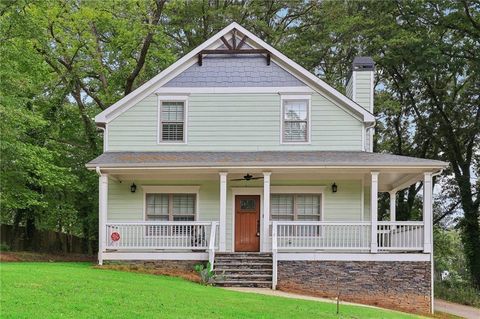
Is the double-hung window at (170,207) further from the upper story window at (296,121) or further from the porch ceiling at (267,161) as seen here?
the upper story window at (296,121)

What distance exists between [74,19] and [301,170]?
13701mm

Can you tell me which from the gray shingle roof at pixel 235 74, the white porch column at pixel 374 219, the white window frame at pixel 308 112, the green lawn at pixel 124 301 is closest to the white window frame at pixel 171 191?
the white window frame at pixel 308 112

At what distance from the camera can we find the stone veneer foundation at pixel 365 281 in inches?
578

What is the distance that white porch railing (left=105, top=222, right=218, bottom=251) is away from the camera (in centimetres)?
1589

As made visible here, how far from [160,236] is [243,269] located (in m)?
2.83

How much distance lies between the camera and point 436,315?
14844 mm

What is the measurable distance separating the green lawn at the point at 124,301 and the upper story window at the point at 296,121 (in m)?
7.18

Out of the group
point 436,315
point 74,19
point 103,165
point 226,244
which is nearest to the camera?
point 436,315

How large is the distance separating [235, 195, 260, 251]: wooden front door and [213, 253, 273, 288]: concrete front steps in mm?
2011

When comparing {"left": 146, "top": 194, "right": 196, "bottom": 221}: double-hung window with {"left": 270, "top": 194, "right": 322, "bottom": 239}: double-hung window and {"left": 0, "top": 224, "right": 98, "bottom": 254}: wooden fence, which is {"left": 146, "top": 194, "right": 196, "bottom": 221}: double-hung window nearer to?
{"left": 270, "top": 194, "right": 322, "bottom": 239}: double-hung window

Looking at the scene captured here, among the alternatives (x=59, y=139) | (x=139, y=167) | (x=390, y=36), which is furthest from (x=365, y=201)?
(x=59, y=139)

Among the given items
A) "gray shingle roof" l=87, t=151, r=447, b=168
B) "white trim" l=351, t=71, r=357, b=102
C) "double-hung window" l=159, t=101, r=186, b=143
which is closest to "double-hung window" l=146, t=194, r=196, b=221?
"gray shingle roof" l=87, t=151, r=447, b=168

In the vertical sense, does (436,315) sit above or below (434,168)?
below

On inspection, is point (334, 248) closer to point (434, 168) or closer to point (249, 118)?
point (434, 168)
